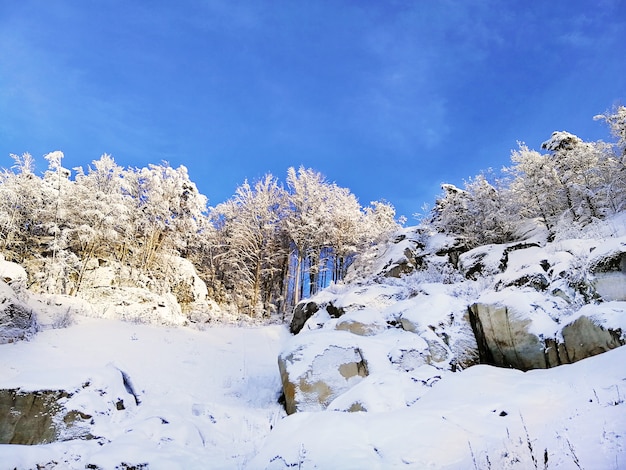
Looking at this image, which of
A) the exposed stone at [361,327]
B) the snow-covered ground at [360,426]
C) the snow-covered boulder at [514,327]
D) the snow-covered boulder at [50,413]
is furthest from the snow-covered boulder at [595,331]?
the snow-covered boulder at [50,413]

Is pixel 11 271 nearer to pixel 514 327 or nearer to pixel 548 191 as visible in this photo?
pixel 514 327

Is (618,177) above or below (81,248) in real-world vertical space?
below

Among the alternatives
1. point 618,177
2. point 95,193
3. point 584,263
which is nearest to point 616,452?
point 584,263

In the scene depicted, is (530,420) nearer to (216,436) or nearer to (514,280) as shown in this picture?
(216,436)

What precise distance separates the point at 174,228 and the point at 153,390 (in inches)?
770

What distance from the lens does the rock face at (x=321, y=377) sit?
25.0 ft

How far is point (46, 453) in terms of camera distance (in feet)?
15.5

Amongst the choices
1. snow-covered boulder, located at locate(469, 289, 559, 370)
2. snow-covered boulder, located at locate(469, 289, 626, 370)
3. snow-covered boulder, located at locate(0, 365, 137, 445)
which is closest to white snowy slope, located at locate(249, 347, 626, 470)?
snow-covered boulder, located at locate(469, 289, 626, 370)

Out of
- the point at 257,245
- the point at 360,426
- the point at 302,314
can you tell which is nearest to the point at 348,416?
the point at 360,426

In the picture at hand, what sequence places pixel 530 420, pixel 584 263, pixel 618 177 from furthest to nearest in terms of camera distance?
pixel 618 177 → pixel 584 263 → pixel 530 420

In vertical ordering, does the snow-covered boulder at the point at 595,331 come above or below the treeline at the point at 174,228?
below

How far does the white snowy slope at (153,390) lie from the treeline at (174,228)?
1065 cm

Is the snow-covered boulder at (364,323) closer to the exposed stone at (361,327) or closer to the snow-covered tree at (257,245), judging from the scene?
the exposed stone at (361,327)

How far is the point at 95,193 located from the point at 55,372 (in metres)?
18.2
